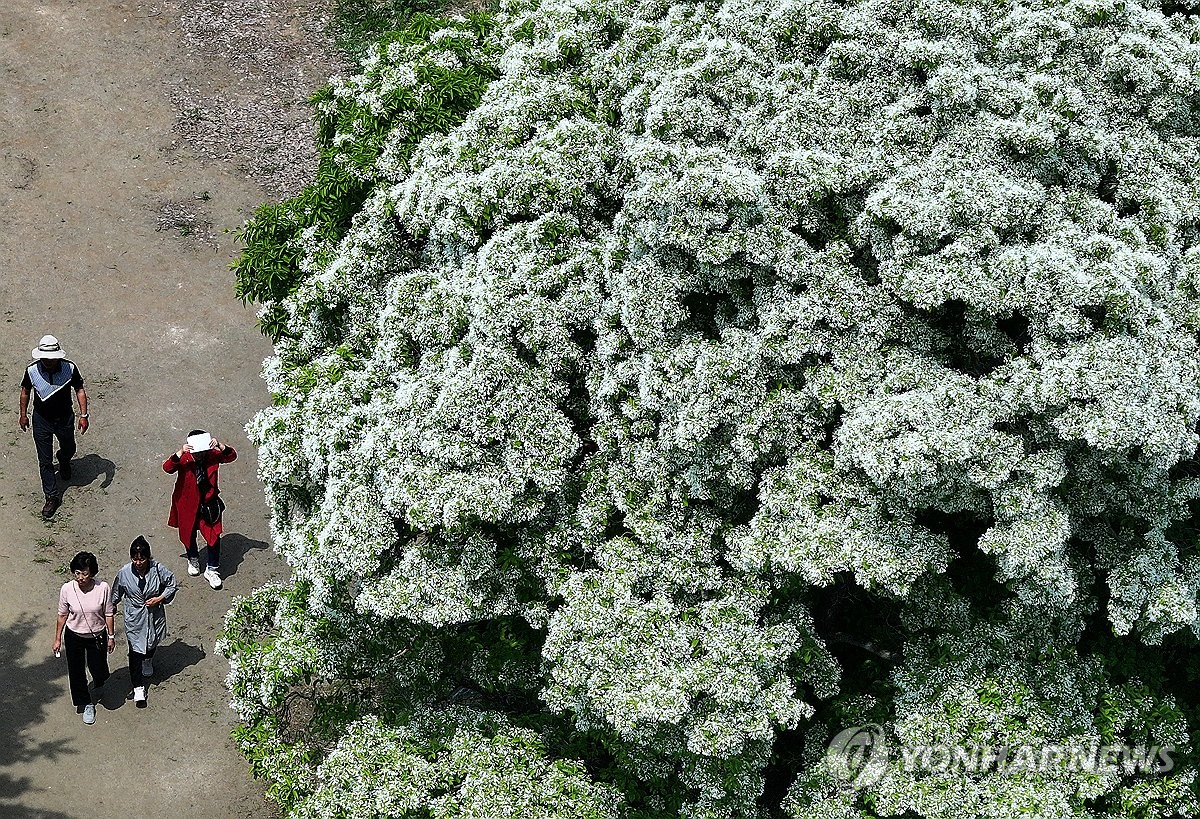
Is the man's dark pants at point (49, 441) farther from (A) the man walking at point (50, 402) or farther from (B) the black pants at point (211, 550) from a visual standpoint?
(B) the black pants at point (211, 550)

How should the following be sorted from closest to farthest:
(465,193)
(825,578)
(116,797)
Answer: (825,578) → (465,193) → (116,797)

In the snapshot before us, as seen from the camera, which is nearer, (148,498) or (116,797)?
(116,797)

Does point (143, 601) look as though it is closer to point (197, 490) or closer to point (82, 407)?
point (197, 490)

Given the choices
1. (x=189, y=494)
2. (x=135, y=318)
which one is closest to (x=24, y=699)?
(x=189, y=494)

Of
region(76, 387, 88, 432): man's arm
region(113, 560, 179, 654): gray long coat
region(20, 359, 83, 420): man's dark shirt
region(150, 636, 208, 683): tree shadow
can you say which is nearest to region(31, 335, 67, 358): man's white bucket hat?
region(20, 359, 83, 420): man's dark shirt

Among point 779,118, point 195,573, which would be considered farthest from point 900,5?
point 195,573

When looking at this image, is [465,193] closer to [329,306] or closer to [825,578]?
[329,306]
